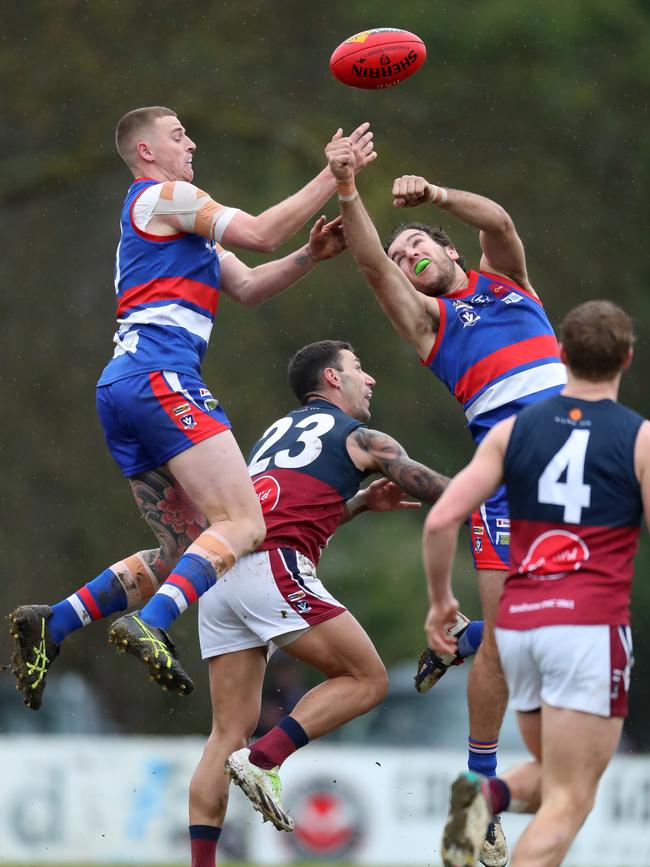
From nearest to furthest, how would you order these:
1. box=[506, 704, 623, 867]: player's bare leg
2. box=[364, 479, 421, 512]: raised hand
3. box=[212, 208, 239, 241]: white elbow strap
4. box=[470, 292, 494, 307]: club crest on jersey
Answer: box=[506, 704, 623, 867]: player's bare leg < box=[212, 208, 239, 241]: white elbow strap < box=[470, 292, 494, 307]: club crest on jersey < box=[364, 479, 421, 512]: raised hand

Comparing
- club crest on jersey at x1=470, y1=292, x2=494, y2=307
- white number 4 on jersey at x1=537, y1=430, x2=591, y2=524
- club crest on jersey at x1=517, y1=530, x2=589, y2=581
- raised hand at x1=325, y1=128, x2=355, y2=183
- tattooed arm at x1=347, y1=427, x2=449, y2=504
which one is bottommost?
club crest on jersey at x1=517, y1=530, x2=589, y2=581

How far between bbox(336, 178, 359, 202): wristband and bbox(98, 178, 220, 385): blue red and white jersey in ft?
2.11

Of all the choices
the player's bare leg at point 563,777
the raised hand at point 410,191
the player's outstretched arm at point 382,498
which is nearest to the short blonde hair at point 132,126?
the raised hand at point 410,191

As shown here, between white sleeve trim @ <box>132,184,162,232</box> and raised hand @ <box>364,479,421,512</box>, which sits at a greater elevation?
white sleeve trim @ <box>132,184,162,232</box>

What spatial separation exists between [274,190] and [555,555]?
43.0ft

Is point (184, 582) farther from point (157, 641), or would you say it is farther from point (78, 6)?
point (78, 6)

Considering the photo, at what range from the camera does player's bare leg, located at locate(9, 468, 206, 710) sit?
22.5ft

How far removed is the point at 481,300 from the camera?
7.23 m

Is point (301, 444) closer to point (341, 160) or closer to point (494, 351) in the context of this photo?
point (494, 351)

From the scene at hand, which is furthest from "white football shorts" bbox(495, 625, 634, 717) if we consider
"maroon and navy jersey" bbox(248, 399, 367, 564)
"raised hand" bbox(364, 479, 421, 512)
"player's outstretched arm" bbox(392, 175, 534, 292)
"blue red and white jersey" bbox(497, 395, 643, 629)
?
"player's outstretched arm" bbox(392, 175, 534, 292)

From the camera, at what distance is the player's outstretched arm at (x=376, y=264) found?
679 centimetres

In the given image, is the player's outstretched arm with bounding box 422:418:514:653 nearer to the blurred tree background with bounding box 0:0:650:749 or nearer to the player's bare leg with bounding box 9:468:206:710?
the player's bare leg with bounding box 9:468:206:710

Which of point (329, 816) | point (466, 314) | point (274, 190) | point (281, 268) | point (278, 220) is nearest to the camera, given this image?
point (278, 220)

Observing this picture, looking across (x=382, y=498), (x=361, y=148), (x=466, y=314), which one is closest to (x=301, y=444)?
(x=382, y=498)
